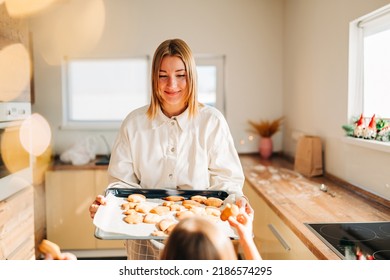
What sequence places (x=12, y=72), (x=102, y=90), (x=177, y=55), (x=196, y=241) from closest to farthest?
1. (x=196, y=241)
2. (x=177, y=55)
3. (x=12, y=72)
4. (x=102, y=90)

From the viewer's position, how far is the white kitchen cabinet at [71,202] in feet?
7.05

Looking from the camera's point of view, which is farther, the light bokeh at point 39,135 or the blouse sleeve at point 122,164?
the light bokeh at point 39,135

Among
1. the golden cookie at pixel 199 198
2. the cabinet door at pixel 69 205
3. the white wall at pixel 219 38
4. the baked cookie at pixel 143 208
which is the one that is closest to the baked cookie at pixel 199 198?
the golden cookie at pixel 199 198

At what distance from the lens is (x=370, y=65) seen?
147cm

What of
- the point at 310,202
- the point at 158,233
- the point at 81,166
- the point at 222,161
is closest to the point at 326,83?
the point at 310,202

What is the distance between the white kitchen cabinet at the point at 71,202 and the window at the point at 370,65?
130 centimetres

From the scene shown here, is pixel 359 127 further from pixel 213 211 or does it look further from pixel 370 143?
pixel 213 211

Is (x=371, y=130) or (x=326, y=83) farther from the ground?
(x=326, y=83)

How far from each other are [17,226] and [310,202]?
115 centimetres

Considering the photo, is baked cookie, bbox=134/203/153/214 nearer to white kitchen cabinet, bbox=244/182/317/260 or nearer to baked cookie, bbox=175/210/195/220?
baked cookie, bbox=175/210/195/220

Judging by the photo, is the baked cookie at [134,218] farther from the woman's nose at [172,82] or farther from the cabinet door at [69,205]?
the cabinet door at [69,205]

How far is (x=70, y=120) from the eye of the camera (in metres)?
2.24

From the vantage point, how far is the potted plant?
2.11 metres

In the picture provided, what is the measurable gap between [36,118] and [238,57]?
118 cm
